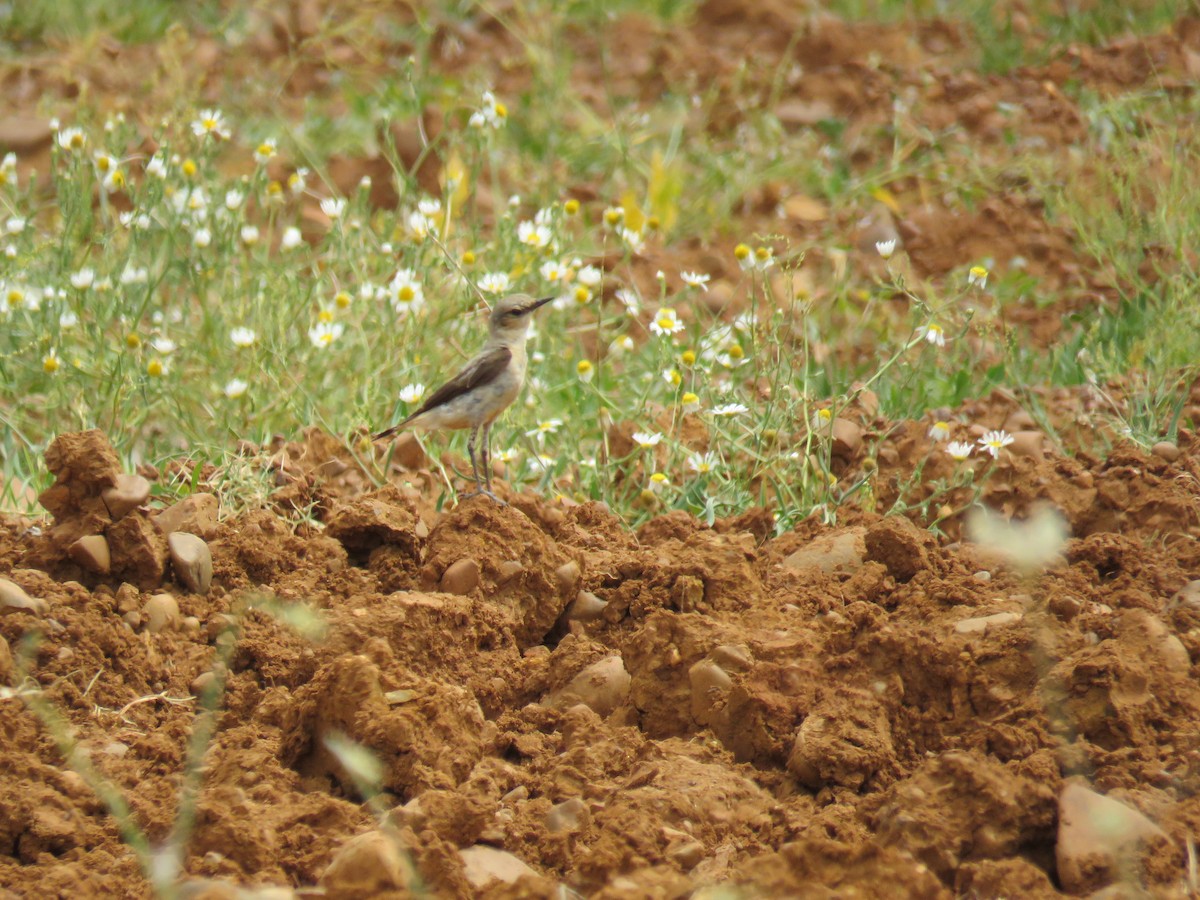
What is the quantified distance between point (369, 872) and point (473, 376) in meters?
2.25

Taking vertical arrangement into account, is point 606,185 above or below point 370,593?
below

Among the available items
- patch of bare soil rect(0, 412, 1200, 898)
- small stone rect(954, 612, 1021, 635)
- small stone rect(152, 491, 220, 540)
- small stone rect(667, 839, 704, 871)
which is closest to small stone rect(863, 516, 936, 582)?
patch of bare soil rect(0, 412, 1200, 898)

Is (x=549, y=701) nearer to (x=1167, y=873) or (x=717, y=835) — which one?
(x=717, y=835)

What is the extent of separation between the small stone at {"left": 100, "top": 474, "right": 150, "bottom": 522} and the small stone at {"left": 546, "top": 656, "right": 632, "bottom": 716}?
1.28m

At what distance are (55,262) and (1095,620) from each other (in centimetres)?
430

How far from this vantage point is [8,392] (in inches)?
221

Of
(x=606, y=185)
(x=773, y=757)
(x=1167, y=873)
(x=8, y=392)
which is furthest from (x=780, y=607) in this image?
(x=606, y=185)

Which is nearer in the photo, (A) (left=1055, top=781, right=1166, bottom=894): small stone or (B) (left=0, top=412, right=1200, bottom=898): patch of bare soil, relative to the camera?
(A) (left=1055, top=781, right=1166, bottom=894): small stone

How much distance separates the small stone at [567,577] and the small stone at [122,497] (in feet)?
3.70

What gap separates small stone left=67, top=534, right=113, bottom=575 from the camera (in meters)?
3.93

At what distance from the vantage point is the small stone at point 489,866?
9.35 ft

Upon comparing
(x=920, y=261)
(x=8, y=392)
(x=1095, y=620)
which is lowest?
(x=920, y=261)

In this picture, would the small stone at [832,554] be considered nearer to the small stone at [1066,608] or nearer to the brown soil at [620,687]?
the brown soil at [620,687]

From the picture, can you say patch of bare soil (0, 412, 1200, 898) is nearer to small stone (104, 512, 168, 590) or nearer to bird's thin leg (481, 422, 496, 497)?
small stone (104, 512, 168, 590)
